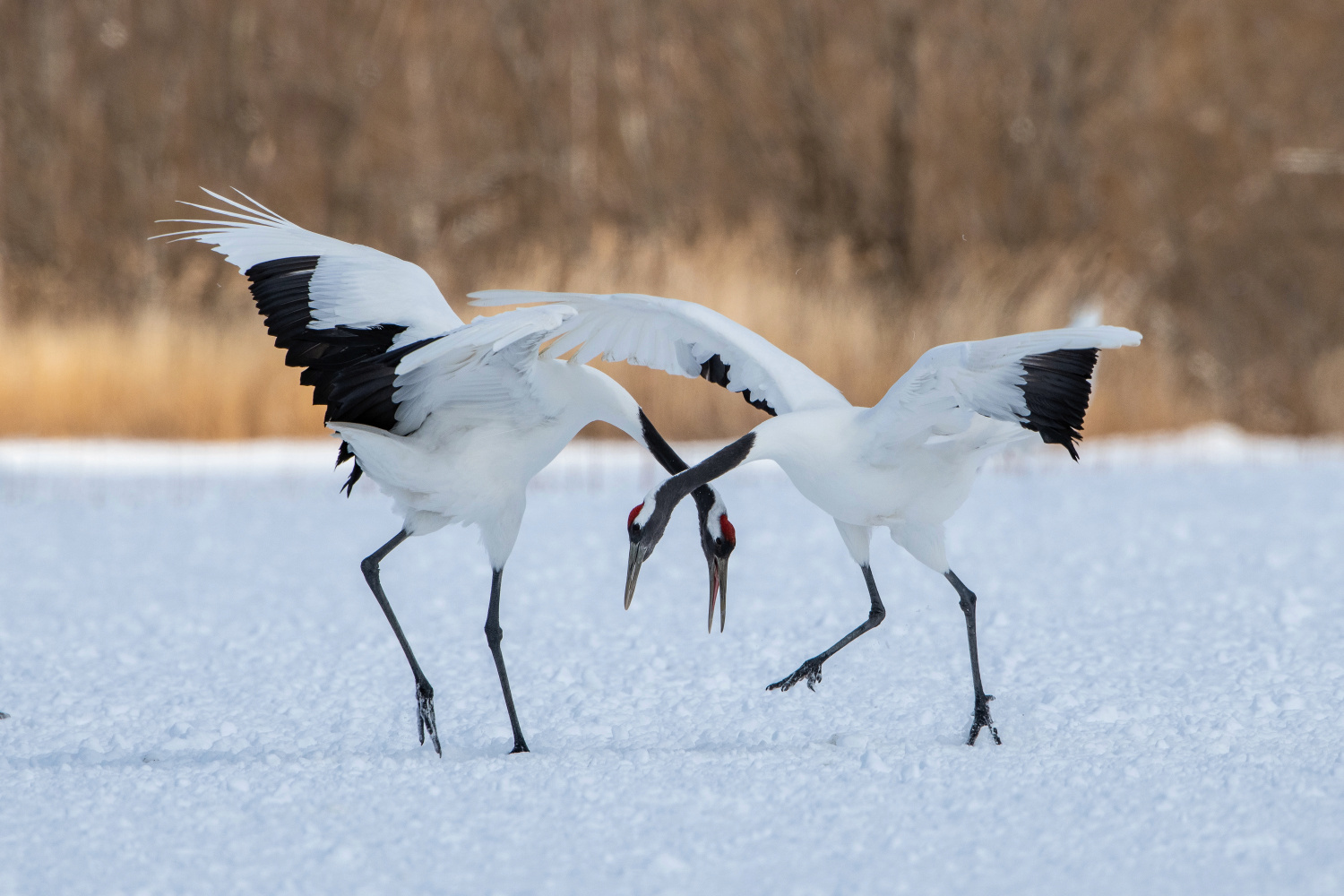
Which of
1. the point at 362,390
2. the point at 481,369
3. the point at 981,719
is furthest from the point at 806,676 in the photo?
the point at 362,390

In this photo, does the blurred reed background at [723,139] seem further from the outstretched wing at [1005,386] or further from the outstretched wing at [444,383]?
the outstretched wing at [1005,386]

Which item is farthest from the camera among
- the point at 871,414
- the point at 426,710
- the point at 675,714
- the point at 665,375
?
the point at 665,375

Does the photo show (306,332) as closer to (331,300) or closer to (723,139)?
(331,300)

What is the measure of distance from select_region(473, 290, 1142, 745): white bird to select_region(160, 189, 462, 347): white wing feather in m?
0.36

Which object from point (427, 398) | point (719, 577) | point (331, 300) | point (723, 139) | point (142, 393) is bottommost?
point (142, 393)

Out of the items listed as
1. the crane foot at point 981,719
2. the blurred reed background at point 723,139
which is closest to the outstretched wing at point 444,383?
the crane foot at point 981,719

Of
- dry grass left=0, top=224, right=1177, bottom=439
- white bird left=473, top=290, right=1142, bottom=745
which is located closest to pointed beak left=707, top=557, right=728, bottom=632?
white bird left=473, top=290, right=1142, bottom=745

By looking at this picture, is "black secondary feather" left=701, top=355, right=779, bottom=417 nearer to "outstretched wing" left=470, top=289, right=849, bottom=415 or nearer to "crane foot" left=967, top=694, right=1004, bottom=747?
"outstretched wing" left=470, top=289, right=849, bottom=415

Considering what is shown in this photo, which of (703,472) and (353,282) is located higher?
(353,282)

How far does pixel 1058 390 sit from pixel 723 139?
15.3 m

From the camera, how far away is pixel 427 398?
3855 mm

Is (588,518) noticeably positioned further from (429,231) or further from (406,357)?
(429,231)

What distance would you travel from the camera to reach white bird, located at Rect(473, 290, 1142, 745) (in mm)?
3539

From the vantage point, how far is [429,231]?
19.1 metres
